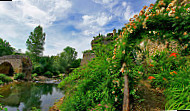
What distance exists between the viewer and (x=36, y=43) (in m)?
25.4

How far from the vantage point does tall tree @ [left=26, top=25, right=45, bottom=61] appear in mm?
25047

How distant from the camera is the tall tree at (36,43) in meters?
25.0

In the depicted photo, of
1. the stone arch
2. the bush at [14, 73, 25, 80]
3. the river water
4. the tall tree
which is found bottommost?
the river water

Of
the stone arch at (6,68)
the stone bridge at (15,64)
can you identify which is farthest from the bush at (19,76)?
the stone arch at (6,68)

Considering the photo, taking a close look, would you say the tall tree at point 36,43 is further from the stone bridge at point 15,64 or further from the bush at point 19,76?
the bush at point 19,76

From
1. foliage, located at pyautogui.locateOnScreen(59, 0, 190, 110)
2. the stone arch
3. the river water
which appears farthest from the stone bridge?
foliage, located at pyautogui.locateOnScreen(59, 0, 190, 110)

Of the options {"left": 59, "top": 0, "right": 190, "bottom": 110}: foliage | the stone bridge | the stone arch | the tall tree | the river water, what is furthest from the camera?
the tall tree

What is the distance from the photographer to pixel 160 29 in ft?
3.39

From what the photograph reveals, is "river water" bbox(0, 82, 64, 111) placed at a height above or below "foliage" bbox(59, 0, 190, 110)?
below

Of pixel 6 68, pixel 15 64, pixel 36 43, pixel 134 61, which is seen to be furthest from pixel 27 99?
pixel 36 43

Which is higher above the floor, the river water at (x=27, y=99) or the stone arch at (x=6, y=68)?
the stone arch at (x=6, y=68)

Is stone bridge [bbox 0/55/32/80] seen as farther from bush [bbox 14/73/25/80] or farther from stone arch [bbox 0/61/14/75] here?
bush [bbox 14/73/25/80]

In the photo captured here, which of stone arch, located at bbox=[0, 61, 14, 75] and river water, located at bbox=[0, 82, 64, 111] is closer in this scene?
river water, located at bbox=[0, 82, 64, 111]

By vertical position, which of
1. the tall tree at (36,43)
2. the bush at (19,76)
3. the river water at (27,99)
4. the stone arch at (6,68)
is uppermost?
the tall tree at (36,43)
